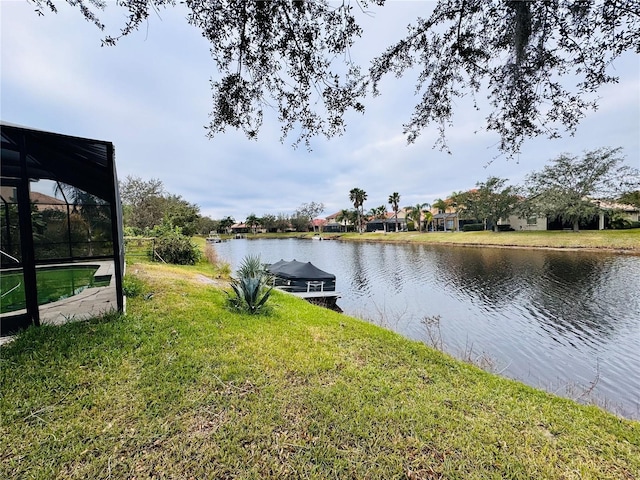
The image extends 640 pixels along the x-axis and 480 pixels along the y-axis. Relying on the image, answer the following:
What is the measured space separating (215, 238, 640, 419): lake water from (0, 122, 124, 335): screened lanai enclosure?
7.66 m

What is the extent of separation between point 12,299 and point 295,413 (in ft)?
17.2

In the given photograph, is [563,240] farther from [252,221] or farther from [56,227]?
[252,221]

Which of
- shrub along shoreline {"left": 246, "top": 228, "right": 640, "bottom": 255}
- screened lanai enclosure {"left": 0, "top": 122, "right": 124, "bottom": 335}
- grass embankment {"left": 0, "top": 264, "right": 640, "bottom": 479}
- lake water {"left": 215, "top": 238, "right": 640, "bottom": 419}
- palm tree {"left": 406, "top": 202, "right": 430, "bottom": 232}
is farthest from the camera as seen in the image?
palm tree {"left": 406, "top": 202, "right": 430, "bottom": 232}

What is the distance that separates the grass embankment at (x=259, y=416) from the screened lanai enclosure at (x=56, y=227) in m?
0.83

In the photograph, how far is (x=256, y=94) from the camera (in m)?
3.23

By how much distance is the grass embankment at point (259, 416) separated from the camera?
2100mm

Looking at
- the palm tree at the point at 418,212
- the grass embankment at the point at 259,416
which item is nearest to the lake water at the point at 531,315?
the grass embankment at the point at 259,416

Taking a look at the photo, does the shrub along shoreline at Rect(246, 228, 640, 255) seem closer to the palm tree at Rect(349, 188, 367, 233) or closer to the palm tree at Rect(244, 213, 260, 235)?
the palm tree at Rect(349, 188, 367, 233)

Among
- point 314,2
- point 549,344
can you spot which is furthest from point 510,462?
point 549,344

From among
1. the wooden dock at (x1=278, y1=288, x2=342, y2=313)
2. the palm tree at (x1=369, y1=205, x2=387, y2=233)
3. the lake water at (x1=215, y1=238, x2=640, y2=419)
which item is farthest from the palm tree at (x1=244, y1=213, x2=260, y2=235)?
the wooden dock at (x1=278, y1=288, x2=342, y2=313)

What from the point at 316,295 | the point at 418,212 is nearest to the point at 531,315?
the point at 316,295

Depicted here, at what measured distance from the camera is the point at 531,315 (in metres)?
9.70

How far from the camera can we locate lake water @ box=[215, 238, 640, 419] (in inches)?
234

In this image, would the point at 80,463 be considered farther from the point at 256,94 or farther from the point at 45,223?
the point at 45,223
